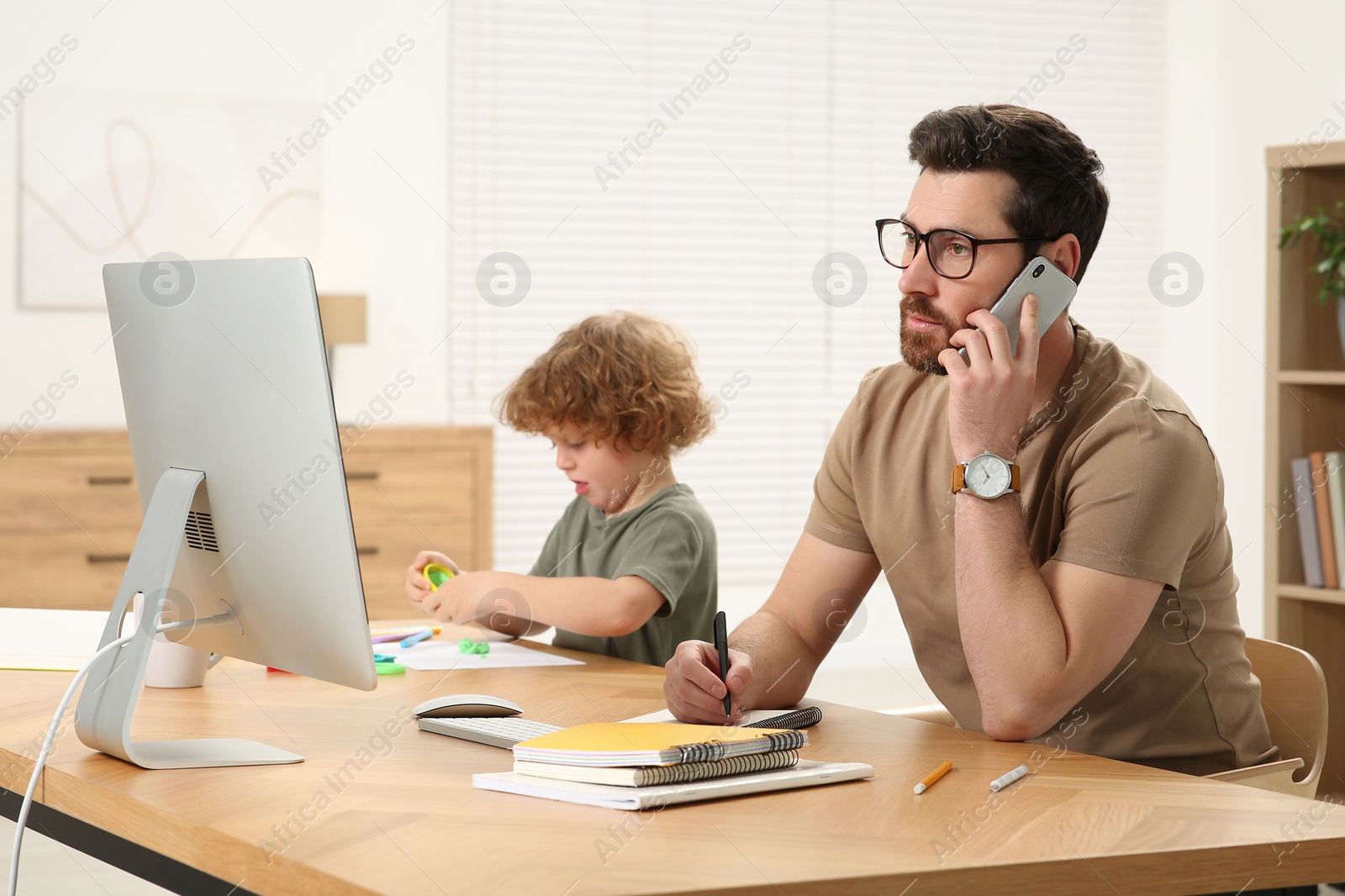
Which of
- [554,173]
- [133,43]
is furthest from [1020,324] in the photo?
[133,43]

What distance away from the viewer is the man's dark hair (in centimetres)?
175

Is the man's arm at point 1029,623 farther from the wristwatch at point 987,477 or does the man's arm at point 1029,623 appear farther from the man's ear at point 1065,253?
the man's ear at point 1065,253

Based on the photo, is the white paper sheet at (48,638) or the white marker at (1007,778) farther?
the white paper sheet at (48,638)

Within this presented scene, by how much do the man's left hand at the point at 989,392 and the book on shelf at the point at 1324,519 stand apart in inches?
79.3

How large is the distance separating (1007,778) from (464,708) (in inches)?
24.9

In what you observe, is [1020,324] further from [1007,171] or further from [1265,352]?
[1265,352]

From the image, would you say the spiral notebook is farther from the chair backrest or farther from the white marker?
the chair backrest

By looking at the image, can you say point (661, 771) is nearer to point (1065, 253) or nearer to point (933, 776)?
point (933, 776)

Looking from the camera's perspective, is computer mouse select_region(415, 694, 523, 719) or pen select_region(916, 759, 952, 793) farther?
computer mouse select_region(415, 694, 523, 719)

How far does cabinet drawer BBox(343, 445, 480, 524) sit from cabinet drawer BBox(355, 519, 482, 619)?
1.3 inches

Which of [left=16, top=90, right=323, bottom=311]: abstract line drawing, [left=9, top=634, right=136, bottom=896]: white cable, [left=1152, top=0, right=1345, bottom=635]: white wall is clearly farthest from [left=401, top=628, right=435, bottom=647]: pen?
[left=1152, top=0, right=1345, bottom=635]: white wall

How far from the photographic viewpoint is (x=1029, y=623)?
153 cm

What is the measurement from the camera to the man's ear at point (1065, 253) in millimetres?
1784

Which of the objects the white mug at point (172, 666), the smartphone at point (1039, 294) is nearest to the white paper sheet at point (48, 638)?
the white mug at point (172, 666)
